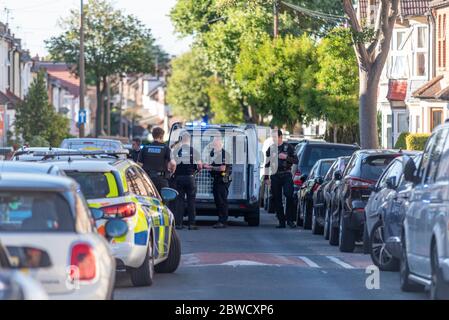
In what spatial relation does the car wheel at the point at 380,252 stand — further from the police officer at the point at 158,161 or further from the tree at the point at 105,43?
the tree at the point at 105,43

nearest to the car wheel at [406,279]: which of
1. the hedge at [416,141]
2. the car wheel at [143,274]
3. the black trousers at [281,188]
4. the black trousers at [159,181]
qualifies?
the car wheel at [143,274]

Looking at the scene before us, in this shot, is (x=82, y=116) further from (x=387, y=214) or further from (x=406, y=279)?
(x=406, y=279)

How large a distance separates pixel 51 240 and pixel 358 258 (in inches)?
399

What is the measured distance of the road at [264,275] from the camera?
1371 cm

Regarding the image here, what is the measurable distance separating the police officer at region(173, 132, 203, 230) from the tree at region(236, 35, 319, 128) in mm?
28680

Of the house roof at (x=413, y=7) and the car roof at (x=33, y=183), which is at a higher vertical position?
the house roof at (x=413, y=7)

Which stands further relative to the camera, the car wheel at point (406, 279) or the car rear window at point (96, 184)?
the car rear window at point (96, 184)

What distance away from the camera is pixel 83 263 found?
955 centimetres

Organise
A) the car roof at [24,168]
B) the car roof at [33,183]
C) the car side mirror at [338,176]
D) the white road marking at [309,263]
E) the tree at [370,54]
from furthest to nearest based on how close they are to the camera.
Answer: the tree at [370,54] → the car side mirror at [338,176] → the white road marking at [309,263] → the car roof at [24,168] → the car roof at [33,183]

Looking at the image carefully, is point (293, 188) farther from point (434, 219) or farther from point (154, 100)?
point (154, 100)

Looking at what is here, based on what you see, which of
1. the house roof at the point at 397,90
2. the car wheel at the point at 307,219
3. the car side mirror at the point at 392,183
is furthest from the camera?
the house roof at the point at 397,90

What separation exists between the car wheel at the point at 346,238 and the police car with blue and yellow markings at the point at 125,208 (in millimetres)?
5210

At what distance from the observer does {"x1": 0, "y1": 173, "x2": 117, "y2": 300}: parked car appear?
30.9 feet

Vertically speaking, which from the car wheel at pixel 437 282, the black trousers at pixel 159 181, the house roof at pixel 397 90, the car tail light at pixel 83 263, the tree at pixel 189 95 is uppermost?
the tree at pixel 189 95
